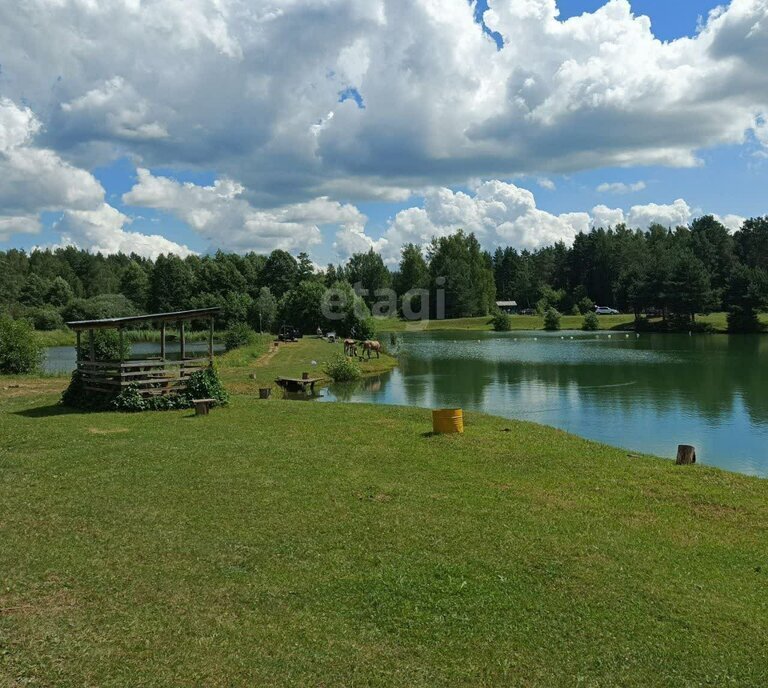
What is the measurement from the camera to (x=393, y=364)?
1903 inches

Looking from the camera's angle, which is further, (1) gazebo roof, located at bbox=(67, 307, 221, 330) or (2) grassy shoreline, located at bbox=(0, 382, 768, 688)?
(1) gazebo roof, located at bbox=(67, 307, 221, 330)

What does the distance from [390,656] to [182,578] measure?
9.30 ft

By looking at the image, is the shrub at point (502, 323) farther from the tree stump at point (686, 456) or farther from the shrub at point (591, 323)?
the tree stump at point (686, 456)

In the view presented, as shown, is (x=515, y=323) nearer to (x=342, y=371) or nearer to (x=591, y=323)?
(x=591, y=323)

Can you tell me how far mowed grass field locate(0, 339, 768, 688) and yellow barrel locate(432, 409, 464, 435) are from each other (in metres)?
2.64

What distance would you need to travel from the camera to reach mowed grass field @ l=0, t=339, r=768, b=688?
228 inches

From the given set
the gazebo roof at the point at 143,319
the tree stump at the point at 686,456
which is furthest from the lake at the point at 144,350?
the tree stump at the point at 686,456

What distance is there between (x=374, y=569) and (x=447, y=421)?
9.37 metres

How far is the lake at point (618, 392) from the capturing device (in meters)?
21.1

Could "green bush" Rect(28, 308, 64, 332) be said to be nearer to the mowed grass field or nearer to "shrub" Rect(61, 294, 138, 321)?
"shrub" Rect(61, 294, 138, 321)

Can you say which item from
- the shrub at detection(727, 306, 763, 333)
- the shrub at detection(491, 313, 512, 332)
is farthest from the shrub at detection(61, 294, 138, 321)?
the shrub at detection(727, 306, 763, 333)

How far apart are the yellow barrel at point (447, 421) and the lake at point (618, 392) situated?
5870 mm

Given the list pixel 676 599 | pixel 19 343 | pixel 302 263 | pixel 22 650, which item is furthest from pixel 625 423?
pixel 302 263

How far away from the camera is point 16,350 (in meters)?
37.9
